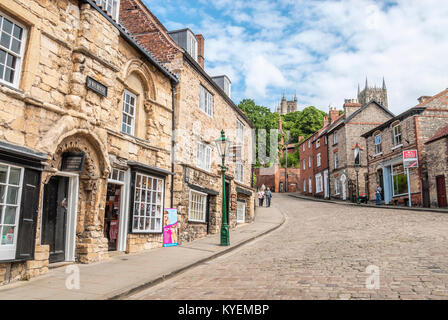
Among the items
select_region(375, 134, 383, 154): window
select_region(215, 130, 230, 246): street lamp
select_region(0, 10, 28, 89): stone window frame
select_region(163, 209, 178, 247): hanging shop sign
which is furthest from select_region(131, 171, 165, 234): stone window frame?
select_region(375, 134, 383, 154): window

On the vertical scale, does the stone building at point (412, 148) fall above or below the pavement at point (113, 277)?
above

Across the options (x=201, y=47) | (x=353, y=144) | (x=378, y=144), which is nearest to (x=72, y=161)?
(x=201, y=47)

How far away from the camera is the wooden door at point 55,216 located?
8492 millimetres

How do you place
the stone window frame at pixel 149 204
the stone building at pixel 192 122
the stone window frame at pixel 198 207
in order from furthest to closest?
the stone window frame at pixel 198 207 → the stone building at pixel 192 122 → the stone window frame at pixel 149 204

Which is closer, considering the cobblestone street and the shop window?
the cobblestone street

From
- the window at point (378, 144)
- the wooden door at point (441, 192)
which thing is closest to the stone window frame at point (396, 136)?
the window at point (378, 144)

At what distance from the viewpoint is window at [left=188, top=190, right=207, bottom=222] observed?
14844 millimetres

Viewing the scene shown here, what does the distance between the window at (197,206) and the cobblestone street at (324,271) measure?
3356mm

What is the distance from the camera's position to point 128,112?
11.7 m

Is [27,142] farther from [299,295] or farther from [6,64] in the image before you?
[299,295]

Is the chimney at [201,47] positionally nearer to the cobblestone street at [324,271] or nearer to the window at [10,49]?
the cobblestone street at [324,271]

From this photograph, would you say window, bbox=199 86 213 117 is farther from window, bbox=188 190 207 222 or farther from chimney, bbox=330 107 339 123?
chimney, bbox=330 107 339 123

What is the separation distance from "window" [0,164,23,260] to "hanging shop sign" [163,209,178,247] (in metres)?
6.00

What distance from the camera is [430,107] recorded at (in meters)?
25.6
